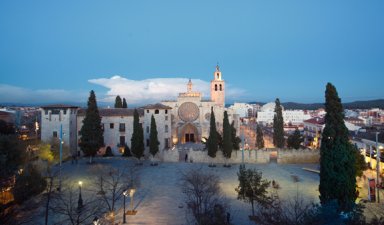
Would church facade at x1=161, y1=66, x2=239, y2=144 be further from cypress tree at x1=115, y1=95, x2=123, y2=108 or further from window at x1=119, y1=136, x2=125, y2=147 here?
window at x1=119, y1=136, x2=125, y2=147

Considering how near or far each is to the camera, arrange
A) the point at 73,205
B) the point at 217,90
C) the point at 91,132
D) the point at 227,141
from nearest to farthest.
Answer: the point at 73,205
the point at 227,141
the point at 91,132
the point at 217,90

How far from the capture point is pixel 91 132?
1302 inches

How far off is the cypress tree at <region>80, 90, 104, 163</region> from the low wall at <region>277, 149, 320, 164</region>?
19876 millimetres

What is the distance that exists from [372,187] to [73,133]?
31.8 m

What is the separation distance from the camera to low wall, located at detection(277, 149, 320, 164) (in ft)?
110

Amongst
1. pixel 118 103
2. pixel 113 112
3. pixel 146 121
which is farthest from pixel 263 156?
pixel 118 103

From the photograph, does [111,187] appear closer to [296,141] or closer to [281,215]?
[281,215]

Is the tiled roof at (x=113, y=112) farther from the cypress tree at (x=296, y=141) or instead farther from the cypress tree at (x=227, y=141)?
the cypress tree at (x=296, y=141)

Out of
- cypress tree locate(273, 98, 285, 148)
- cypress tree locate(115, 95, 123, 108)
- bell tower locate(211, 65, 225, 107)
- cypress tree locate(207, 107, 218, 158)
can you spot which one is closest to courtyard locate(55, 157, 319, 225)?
cypress tree locate(207, 107, 218, 158)

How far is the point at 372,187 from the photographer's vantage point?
1983 centimetres

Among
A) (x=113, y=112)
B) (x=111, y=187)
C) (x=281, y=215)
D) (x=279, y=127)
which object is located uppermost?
(x=113, y=112)

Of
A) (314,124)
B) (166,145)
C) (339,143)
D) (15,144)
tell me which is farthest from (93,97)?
(314,124)

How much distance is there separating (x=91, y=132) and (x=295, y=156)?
22270 mm

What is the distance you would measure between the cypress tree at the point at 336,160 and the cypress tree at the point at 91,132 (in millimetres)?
23667
